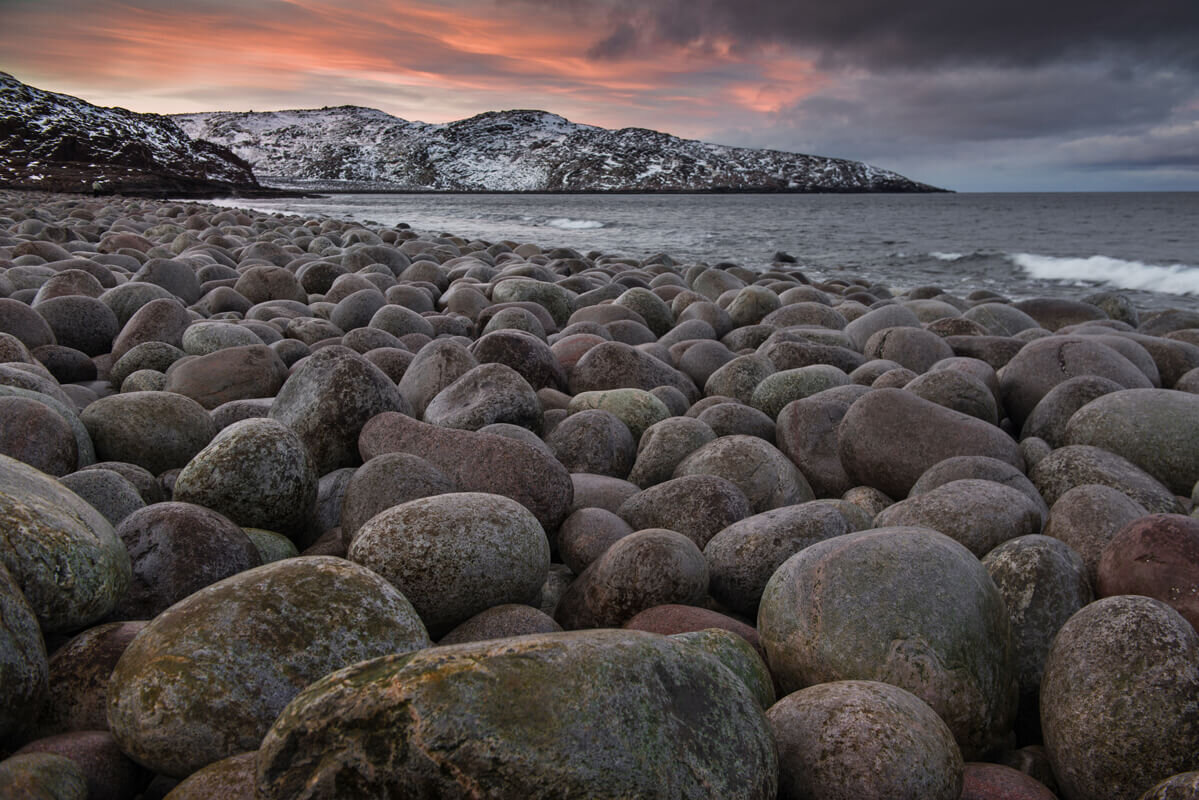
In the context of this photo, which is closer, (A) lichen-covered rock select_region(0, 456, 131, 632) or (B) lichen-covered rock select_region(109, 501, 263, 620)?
(A) lichen-covered rock select_region(0, 456, 131, 632)

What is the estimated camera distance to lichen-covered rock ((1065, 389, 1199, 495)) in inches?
160

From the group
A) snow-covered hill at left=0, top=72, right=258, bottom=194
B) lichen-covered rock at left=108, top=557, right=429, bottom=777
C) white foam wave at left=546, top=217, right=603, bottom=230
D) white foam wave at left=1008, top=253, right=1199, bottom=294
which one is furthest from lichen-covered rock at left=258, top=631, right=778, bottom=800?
snow-covered hill at left=0, top=72, right=258, bottom=194

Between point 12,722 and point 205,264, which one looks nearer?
point 12,722

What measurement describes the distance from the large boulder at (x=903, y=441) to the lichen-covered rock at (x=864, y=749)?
7.16ft

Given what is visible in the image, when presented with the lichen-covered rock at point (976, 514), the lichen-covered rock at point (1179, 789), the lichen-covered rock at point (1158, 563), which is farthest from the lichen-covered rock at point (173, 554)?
the lichen-covered rock at point (1158, 563)

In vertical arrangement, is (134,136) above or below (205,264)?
above

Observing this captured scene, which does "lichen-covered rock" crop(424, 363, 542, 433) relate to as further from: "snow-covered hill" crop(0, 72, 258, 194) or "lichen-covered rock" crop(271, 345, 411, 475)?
"snow-covered hill" crop(0, 72, 258, 194)

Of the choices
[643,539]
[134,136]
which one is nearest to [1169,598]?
[643,539]

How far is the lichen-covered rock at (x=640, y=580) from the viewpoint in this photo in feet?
9.26

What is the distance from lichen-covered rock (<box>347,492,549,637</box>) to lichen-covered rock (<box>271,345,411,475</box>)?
1.41 m

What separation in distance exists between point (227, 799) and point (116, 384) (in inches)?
180

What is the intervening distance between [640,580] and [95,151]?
190 ft

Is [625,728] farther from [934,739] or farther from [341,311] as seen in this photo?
[341,311]

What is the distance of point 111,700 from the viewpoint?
1900 mm
